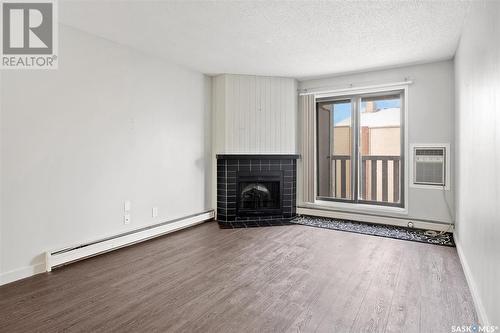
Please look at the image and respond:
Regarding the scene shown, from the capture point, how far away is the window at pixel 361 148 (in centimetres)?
451

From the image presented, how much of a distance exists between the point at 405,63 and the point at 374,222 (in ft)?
7.91

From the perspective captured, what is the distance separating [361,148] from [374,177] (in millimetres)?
541

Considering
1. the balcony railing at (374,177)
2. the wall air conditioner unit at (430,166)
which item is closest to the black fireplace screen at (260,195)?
the balcony railing at (374,177)

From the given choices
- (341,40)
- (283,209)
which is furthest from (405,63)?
(283,209)

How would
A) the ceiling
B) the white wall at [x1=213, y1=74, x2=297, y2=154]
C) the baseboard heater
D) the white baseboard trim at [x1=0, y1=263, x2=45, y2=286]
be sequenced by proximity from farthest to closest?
the white wall at [x1=213, y1=74, x2=297, y2=154]
the baseboard heater
the ceiling
the white baseboard trim at [x1=0, y1=263, x2=45, y2=286]

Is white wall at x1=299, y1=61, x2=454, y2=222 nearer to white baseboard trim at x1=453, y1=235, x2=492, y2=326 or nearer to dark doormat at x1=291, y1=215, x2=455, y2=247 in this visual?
dark doormat at x1=291, y1=215, x2=455, y2=247

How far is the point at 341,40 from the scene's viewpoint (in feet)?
10.5

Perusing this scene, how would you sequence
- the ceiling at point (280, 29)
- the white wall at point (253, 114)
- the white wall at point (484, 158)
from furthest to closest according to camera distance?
the white wall at point (253, 114)
the ceiling at point (280, 29)
the white wall at point (484, 158)

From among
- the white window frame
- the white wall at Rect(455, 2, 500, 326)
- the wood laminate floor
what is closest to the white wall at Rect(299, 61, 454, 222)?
the white window frame

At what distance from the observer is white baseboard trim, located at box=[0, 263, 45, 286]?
239 centimetres

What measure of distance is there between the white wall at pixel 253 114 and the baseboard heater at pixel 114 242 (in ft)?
4.40

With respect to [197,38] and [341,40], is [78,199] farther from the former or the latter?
[341,40]

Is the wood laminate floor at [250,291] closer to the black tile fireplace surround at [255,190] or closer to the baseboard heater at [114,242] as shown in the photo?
the baseboard heater at [114,242]

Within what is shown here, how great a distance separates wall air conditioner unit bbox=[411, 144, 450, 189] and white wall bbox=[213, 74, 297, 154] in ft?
6.23
